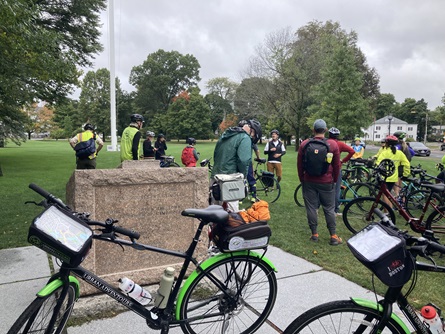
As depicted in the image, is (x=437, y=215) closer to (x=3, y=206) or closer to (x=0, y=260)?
(x=0, y=260)

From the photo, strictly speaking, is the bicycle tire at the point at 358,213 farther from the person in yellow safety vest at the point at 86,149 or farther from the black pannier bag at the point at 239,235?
the person in yellow safety vest at the point at 86,149

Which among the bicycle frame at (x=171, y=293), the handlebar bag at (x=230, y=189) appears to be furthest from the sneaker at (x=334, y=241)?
the bicycle frame at (x=171, y=293)

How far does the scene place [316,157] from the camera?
→ 520cm

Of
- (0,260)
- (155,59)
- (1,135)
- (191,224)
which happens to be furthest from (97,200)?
(155,59)

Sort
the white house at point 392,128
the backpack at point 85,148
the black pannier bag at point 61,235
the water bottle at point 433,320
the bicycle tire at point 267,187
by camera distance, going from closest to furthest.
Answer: the water bottle at point 433,320
the black pannier bag at point 61,235
the backpack at point 85,148
the bicycle tire at point 267,187
the white house at point 392,128

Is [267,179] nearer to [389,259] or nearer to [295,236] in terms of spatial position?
[295,236]

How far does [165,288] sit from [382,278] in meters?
1.48

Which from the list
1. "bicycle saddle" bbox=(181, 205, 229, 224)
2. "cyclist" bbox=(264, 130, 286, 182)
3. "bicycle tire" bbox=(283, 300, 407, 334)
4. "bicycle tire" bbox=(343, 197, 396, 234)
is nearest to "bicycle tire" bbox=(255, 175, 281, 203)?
"cyclist" bbox=(264, 130, 286, 182)

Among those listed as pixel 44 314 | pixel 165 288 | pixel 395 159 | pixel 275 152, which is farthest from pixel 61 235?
pixel 275 152

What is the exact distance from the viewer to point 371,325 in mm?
1841

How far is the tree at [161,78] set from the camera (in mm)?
72438

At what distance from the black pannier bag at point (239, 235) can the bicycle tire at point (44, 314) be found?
105 cm

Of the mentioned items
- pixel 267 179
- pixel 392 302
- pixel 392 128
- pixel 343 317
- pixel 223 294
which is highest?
pixel 392 128

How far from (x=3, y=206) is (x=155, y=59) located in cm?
7314
